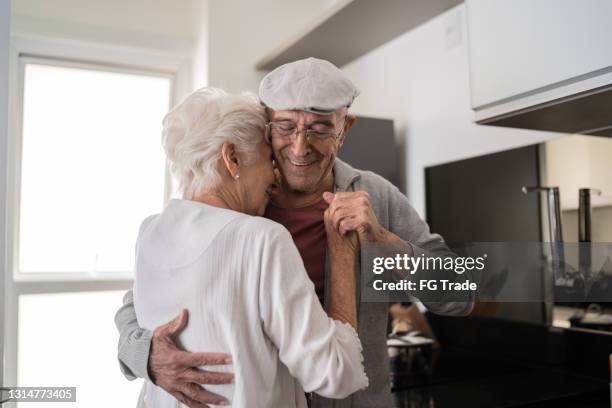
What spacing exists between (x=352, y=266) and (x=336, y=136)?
0.27m

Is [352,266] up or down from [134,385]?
up

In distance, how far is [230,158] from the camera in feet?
3.18

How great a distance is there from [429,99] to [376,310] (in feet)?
4.75

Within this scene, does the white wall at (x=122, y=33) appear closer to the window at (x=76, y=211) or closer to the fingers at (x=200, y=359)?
the window at (x=76, y=211)

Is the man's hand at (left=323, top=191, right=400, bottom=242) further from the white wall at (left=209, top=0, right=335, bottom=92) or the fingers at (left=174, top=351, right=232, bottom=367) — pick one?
the white wall at (left=209, top=0, right=335, bottom=92)

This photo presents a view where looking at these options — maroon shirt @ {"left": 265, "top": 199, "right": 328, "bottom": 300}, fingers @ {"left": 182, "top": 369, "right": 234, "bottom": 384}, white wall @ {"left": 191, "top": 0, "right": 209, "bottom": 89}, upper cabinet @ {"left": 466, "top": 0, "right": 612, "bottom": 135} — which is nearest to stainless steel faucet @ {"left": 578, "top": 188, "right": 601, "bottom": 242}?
upper cabinet @ {"left": 466, "top": 0, "right": 612, "bottom": 135}

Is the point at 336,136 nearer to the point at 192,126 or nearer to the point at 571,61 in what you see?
the point at 192,126

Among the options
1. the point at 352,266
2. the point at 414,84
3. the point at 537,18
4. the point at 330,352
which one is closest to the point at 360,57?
the point at 414,84

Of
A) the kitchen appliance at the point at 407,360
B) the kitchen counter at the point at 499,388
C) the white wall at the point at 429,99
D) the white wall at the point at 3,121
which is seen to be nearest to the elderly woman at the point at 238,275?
the white wall at the point at 3,121

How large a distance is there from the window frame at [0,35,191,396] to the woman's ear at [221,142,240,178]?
6.24ft

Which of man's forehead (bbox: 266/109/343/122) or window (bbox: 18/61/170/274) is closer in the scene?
man's forehead (bbox: 266/109/343/122)

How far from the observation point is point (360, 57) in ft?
9.18

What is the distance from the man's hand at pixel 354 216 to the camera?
95 centimetres

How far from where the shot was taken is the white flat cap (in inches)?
39.4
